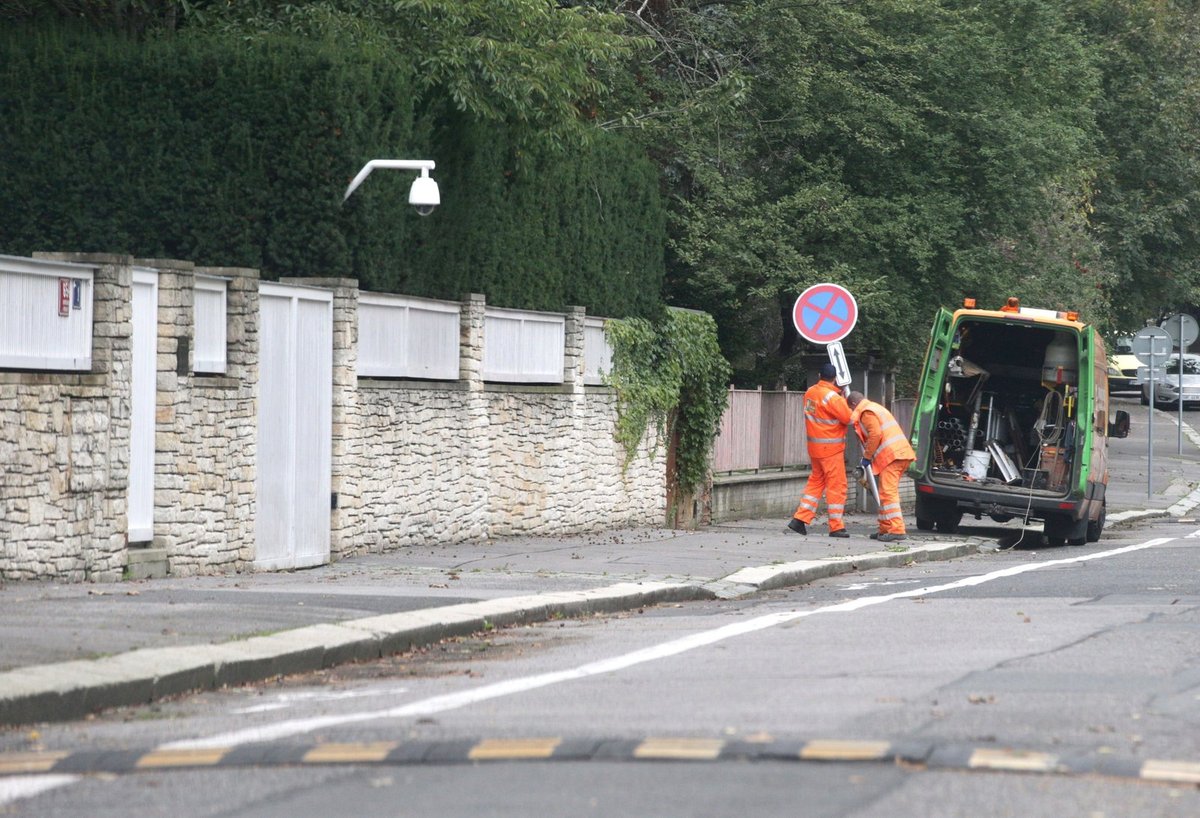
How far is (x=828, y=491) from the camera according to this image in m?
20.9

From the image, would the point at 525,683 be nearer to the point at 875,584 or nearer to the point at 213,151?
the point at 875,584

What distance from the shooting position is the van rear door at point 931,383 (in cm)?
2242

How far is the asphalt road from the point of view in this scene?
6.21 m

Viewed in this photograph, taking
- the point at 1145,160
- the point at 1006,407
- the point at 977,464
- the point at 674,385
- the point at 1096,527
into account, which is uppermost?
the point at 1145,160

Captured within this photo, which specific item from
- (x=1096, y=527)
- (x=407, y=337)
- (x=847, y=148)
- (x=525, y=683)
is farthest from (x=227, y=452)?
(x=847, y=148)

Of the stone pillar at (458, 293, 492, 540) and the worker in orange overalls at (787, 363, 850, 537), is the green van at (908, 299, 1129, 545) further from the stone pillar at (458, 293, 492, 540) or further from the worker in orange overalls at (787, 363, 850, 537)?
the stone pillar at (458, 293, 492, 540)

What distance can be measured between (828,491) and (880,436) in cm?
82

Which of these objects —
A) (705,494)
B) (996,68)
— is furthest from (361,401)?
(996,68)

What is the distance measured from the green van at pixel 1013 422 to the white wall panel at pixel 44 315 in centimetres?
1169

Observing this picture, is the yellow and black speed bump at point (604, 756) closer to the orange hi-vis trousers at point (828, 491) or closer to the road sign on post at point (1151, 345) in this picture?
the orange hi-vis trousers at point (828, 491)

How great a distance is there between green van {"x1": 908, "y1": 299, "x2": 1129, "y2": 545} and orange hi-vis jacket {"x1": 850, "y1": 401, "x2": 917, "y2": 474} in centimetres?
166

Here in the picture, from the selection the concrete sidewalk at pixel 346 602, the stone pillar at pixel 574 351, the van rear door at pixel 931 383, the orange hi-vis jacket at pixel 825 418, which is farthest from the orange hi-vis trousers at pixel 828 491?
the stone pillar at pixel 574 351

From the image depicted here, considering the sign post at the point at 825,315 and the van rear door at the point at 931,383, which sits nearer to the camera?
the sign post at the point at 825,315

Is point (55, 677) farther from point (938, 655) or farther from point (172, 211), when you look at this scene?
point (172, 211)
